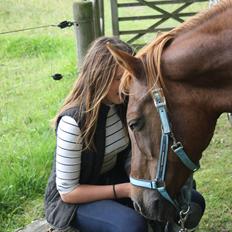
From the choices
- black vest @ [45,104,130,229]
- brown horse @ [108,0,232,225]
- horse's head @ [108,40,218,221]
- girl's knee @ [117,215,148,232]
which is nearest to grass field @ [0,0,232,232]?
black vest @ [45,104,130,229]

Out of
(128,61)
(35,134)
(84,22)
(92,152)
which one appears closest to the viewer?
(128,61)

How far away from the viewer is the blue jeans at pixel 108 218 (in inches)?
107

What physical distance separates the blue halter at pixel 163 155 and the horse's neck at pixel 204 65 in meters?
0.11

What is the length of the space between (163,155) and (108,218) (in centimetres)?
72

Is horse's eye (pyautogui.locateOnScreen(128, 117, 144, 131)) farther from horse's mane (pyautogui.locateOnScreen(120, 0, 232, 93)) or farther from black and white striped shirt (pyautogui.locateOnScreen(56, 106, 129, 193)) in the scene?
black and white striped shirt (pyautogui.locateOnScreen(56, 106, 129, 193))

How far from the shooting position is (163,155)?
217 cm

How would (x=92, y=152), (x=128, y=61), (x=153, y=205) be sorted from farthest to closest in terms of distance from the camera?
(x=92, y=152) < (x=153, y=205) < (x=128, y=61)

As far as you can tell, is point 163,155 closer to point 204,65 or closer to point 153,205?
point 153,205

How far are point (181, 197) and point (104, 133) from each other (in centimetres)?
57

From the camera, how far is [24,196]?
12.8 ft

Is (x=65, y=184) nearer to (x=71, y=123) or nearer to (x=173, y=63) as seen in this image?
(x=71, y=123)

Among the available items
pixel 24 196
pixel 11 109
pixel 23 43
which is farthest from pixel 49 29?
pixel 24 196

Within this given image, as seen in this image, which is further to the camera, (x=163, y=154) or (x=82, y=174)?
(x=82, y=174)

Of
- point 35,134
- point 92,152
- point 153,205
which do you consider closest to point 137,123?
point 153,205
